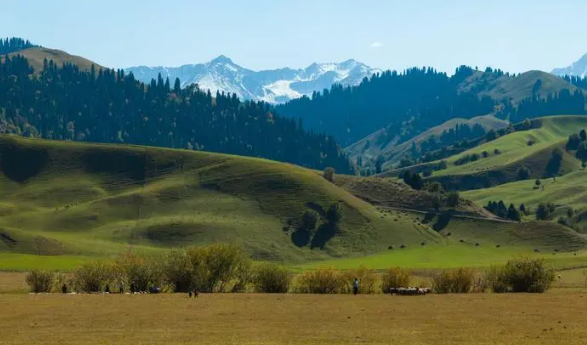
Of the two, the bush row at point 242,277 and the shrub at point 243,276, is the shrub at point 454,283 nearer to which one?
the bush row at point 242,277

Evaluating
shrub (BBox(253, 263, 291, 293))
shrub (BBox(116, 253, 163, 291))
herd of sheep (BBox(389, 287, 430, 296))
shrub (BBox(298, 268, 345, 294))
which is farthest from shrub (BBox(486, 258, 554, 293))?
shrub (BBox(116, 253, 163, 291))

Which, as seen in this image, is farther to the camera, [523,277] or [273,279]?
[273,279]

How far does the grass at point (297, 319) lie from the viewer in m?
58.8

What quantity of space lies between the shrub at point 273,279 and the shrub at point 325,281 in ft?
9.37

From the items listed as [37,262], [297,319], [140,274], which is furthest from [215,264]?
[37,262]

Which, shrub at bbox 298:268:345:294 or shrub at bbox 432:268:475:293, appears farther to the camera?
shrub at bbox 298:268:345:294

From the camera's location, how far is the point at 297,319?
71438 millimetres

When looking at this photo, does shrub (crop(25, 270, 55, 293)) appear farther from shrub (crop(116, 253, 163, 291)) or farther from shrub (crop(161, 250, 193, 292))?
shrub (crop(161, 250, 193, 292))

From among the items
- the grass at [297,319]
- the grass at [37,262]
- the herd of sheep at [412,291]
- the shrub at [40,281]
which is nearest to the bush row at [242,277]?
the shrub at [40,281]

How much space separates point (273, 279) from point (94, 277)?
25.8 m

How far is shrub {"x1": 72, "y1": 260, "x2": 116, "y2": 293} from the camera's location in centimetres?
10912

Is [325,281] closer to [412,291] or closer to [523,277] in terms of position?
[412,291]

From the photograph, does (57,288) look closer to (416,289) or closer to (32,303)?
(32,303)

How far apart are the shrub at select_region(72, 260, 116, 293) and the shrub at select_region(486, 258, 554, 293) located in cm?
5331
